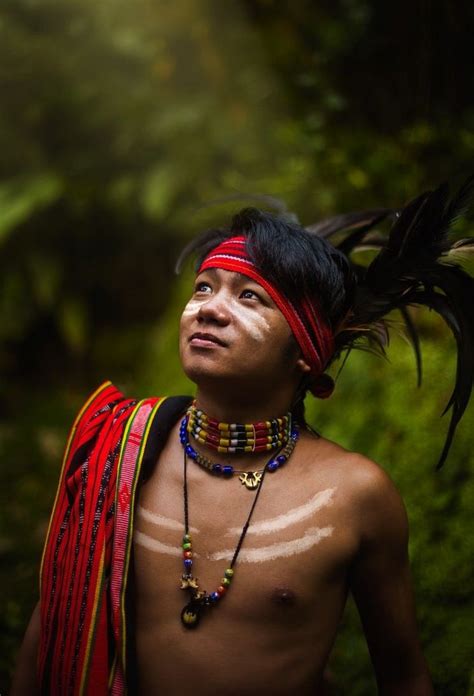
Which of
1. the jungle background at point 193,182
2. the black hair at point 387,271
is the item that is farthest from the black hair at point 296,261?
the jungle background at point 193,182

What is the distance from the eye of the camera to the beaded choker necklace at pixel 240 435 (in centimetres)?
168

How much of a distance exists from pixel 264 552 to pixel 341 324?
571mm

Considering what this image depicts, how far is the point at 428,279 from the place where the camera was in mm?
1787

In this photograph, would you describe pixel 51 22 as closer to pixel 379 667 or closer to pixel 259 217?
pixel 259 217

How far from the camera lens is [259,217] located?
178 cm

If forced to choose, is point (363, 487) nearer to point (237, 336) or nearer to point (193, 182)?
point (237, 336)

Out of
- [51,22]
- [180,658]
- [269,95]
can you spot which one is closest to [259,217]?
[180,658]

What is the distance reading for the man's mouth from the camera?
1622 millimetres

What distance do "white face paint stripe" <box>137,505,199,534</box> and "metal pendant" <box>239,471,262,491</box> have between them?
0.49ft

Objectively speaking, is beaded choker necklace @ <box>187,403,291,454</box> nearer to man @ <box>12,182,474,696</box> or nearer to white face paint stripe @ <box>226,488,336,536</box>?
man @ <box>12,182,474,696</box>

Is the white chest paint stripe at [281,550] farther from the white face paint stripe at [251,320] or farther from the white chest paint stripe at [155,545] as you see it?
the white face paint stripe at [251,320]

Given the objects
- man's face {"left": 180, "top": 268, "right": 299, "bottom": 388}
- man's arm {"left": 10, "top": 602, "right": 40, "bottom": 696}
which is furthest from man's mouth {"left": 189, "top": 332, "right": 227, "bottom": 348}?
man's arm {"left": 10, "top": 602, "right": 40, "bottom": 696}

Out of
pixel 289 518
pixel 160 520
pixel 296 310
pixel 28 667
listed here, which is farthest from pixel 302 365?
pixel 28 667

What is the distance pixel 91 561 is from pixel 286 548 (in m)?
0.43
